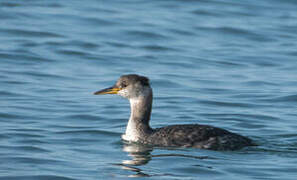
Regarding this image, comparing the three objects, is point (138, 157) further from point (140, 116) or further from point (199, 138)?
point (140, 116)

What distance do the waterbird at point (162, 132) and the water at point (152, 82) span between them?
0.53ft

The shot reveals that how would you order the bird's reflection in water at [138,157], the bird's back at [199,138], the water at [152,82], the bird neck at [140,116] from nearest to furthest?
the bird's reflection in water at [138,157] < the water at [152,82] < the bird's back at [199,138] < the bird neck at [140,116]

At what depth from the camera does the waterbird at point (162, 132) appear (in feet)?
42.3

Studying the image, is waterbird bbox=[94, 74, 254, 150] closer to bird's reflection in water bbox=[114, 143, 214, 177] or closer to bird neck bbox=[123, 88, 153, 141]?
bird neck bbox=[123, 88, 153, 141]

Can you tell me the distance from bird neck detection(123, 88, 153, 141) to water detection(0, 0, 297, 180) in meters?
0.28

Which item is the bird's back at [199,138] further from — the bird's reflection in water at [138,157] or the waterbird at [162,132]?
the bird's reflection in water at [138,157]

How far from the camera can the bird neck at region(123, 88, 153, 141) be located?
538 inches

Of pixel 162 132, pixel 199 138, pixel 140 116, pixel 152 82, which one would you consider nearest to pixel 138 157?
pixel 162 132

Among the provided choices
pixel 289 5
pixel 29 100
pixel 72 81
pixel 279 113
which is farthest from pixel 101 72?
pixel 289 5

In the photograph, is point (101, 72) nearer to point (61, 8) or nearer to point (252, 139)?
point (252, 139)

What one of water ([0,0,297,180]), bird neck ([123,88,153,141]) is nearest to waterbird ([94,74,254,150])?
bird neck ([123,88,153,141])

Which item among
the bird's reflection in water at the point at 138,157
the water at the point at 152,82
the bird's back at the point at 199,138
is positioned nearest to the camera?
the bird's reflection in water at the point at 138,157

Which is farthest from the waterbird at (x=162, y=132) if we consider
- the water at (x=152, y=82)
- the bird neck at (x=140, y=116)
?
the water at (x=152, y=82)

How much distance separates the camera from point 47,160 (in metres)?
12.3
